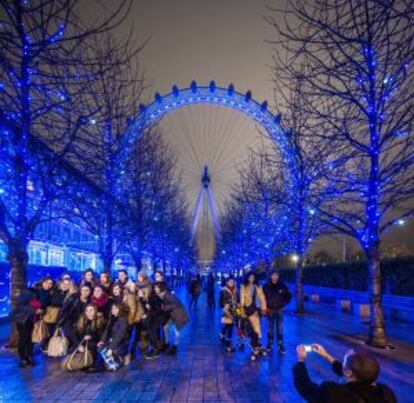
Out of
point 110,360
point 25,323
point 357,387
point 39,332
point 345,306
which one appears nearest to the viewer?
point 357,387

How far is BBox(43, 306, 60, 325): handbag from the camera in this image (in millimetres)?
12570

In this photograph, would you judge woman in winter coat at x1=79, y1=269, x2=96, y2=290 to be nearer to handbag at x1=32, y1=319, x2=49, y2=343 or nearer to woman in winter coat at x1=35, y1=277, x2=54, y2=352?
woman in winter coat at x1=35, y1=277, x2=54, y2=352

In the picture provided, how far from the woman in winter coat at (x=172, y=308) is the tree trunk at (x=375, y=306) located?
5.32 m

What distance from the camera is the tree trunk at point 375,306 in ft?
46.1

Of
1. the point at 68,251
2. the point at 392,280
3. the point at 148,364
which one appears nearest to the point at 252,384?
the point at 148,364

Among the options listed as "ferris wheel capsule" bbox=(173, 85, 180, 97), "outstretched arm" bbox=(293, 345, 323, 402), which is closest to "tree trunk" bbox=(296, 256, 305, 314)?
"outstretched arm" bbox=(293, 345, 323, 402)

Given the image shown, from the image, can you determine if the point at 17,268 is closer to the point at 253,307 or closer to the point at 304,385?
the point at 253,307

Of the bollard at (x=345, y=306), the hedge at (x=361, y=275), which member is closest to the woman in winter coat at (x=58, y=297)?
the hedge at (x=361, y=275)

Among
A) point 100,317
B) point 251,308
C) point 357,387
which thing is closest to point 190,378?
point 100,317

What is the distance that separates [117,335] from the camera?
11047 mm

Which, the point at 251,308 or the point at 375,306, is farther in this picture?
the point at 375,306

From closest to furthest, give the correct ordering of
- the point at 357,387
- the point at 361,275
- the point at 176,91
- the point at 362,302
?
the point at 357,387 → the point at 362,302 → the point at 361,275 → the point at 176,91

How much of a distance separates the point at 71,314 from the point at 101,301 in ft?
2.36

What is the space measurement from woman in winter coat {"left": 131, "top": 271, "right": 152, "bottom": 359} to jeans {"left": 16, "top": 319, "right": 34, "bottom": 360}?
235 cm
